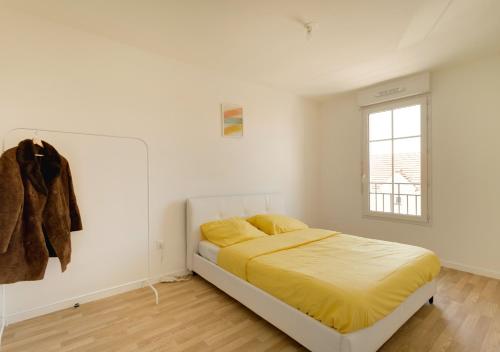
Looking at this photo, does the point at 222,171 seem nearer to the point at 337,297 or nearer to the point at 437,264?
the point at 337,297

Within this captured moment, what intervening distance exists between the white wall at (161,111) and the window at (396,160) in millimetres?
1110

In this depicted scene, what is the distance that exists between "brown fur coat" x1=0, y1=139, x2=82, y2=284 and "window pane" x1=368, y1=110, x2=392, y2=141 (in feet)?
13.2

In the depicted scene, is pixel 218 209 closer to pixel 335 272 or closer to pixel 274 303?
pixel 274 303

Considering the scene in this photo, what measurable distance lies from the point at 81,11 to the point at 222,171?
82.5 inches

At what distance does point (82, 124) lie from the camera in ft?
7.69

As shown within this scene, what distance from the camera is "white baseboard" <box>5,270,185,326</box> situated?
6.67ft

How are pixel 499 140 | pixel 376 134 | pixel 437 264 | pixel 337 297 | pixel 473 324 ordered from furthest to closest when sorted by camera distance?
pixel 376 134, pixel 499 140, pixel 437 264, pixel 473 324, pixel 337 297

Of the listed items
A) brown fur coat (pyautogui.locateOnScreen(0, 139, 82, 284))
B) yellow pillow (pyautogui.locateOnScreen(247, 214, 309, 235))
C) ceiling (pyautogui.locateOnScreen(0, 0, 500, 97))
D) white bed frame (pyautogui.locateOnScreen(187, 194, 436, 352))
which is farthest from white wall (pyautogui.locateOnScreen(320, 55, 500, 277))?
brown fur coat (pyautogui.locateOnScreen(0, 139, 82, 284))

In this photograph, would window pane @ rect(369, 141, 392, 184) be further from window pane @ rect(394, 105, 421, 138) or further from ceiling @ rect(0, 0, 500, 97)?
ceiling @ rect(0, 0, 500, 97)

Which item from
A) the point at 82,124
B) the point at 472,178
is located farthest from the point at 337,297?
the point at 472,178

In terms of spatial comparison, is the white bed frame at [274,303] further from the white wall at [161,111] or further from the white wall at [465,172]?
the white wall at [465,172]

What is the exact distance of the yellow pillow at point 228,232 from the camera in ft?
8.77

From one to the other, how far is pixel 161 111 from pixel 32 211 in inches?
59.6

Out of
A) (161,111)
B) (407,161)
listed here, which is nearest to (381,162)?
(407,161)
